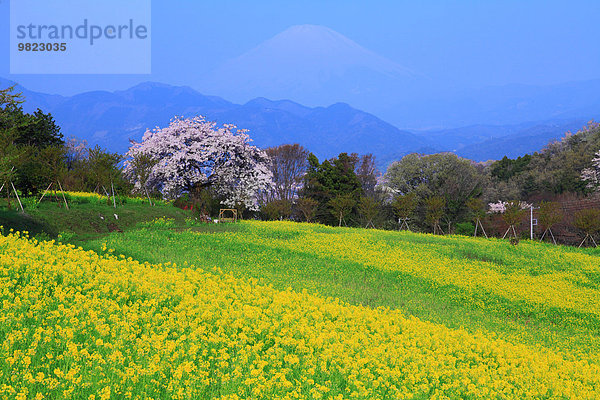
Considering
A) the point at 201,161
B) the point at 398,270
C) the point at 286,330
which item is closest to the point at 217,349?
the point at 286,330

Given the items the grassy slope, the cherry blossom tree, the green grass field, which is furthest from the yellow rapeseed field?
the cherry blossom tree

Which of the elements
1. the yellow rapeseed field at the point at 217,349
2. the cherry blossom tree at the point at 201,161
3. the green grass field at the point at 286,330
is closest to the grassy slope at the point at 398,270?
the green grass field at the point at 286,330

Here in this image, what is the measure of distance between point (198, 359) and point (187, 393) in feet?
4.09

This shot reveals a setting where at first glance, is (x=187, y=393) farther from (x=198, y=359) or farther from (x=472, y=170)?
(x=472, y=170)

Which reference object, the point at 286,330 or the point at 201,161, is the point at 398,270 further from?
the point at 201,161

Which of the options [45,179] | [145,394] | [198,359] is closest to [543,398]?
[198,359]

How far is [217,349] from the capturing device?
20.0 feet

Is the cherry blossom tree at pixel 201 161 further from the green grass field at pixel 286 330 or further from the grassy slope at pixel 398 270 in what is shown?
the green grass field at pixel 286 330

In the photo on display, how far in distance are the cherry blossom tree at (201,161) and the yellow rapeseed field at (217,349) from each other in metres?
23.3

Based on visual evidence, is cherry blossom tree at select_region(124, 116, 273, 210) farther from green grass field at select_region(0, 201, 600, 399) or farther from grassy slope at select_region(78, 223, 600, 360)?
green grass field at select_region(0, 201, 600, 399)

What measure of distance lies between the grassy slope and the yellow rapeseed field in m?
2.62

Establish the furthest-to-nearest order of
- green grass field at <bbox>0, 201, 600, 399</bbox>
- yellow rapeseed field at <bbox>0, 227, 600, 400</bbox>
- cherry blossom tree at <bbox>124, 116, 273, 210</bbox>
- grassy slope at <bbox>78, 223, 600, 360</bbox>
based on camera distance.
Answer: cherry blossom tree at <bbox>124, 116, 273, 210</bbox>
grassy slope at <bbox>78, 223, 600, 360</bbox>
green grass field at <bbox>0, 201, 600, 399</bbox>
yellow rapeseed field at <bbox>0, 227, 600, 400</bbox>

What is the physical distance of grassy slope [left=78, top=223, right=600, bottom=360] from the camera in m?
12.1

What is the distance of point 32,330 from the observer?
5.98m
